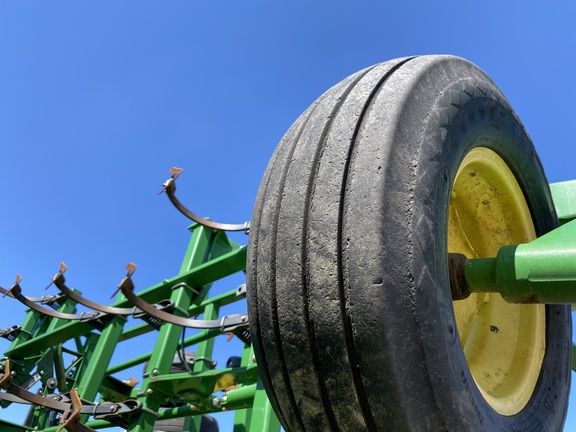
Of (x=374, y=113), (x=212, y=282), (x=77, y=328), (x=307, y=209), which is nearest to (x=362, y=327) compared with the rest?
(x=307, y=209)

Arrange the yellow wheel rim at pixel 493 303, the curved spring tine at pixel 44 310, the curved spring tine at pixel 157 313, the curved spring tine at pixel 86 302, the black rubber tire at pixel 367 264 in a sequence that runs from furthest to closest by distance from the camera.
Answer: the curved spring tine at pixel 44 310
the curved spring tine at pixel 86 302
the curved spring tine at pixel 157 313
the yellow wheel rim at pixel 493 303
the black rubber tire at pixel 367 264

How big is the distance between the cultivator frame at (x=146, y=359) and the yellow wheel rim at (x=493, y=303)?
136 cm

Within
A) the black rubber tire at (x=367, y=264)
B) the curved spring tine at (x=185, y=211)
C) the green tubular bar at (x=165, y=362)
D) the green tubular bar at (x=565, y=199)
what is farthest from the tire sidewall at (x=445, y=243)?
the curved spring tine at (x=185, y=211)

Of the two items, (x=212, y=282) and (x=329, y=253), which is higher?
(x=212, y=282)

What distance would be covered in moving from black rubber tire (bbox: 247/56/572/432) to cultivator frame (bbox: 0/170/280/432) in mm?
1673

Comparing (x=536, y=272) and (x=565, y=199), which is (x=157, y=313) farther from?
(x=536, y=272)

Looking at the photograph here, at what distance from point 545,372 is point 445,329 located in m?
0.64

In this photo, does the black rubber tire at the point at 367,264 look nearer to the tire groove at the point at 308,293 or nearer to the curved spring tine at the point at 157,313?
the tire groove at the point at 308,293

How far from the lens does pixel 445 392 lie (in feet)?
3.17

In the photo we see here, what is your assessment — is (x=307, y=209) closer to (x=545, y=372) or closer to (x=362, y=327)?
(x=362, y=327)

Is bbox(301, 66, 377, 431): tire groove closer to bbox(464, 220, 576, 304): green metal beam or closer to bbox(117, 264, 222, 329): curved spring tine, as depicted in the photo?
bbox(464, 220, 576, 304): green metal beam

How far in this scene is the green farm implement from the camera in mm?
952

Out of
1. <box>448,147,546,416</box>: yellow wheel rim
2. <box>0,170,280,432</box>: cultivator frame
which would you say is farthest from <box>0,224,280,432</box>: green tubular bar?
<box>448,147,546,416</box>: yellow wheel rim

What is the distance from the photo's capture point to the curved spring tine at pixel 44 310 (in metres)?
4.19
